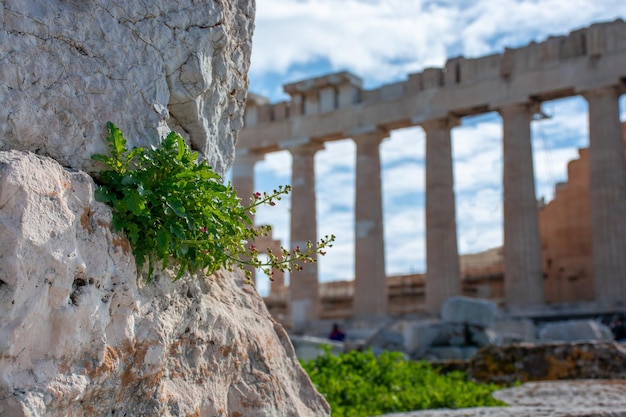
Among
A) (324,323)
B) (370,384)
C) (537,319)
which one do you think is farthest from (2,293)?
(324,323)

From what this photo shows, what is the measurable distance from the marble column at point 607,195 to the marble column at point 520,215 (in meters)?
1.92

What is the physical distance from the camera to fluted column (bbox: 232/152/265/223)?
36125 mm

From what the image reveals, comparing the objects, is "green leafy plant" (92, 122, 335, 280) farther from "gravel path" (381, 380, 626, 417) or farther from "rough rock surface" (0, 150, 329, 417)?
"gravel path" (381, 380, 626, 417)

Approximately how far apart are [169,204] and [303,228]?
31.0 m

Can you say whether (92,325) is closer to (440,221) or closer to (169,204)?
(169,204)

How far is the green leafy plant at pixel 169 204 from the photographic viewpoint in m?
3.38

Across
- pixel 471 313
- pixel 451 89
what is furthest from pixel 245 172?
pixel 471 313

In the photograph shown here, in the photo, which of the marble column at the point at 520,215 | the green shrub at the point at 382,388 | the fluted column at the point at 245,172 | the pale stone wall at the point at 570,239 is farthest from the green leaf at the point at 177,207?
the fluted column at the point at 245,172

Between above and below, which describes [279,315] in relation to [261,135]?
below

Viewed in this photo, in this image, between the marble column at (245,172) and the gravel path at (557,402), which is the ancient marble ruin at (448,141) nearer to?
the marble column at (245,172)

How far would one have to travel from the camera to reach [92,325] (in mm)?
3086

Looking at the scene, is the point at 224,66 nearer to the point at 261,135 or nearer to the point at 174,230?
the point at 174,230

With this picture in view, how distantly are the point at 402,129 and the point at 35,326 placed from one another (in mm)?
31595

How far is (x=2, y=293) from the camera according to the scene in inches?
111
